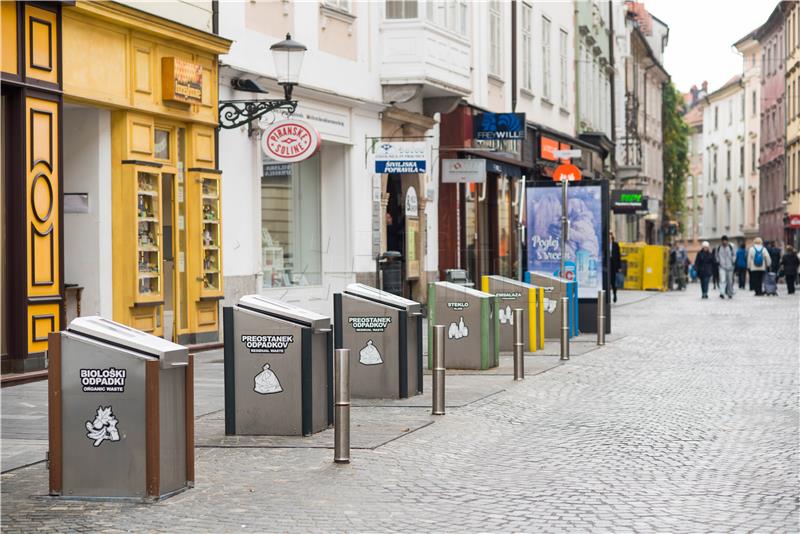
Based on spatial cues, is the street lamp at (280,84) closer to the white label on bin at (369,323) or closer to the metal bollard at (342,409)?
the white label on bin at (369,323)

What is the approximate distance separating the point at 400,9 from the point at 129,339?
60.7 feet

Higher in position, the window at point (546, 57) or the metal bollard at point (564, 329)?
the window at point (546, 57)

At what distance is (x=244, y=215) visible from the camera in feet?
66.8

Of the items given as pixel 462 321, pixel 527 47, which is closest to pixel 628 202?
pixel 527 47

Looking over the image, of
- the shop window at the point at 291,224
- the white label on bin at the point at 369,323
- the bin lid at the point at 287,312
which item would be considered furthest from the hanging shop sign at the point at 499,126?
the bin lid at the point at 287,312

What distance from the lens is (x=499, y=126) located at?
3089cm

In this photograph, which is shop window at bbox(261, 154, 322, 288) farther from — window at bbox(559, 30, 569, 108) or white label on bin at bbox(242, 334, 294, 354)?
window at bbox(559, 30, 569, 108)

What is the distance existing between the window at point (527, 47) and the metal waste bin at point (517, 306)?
1750 centimetres

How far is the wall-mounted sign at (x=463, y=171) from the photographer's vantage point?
28.3 meters

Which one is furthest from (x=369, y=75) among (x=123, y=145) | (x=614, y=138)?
(x=614, y=138)

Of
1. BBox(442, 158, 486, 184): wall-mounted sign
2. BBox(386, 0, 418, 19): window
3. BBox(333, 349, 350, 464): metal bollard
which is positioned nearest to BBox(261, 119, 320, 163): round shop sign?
BBox(386, 0, 418, 19): window

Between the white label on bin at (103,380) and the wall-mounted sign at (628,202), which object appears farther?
the wall-mounted sign at (628,202)

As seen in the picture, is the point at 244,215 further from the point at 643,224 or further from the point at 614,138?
the point at 643,224

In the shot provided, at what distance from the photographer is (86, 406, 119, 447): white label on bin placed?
790 centimetres
